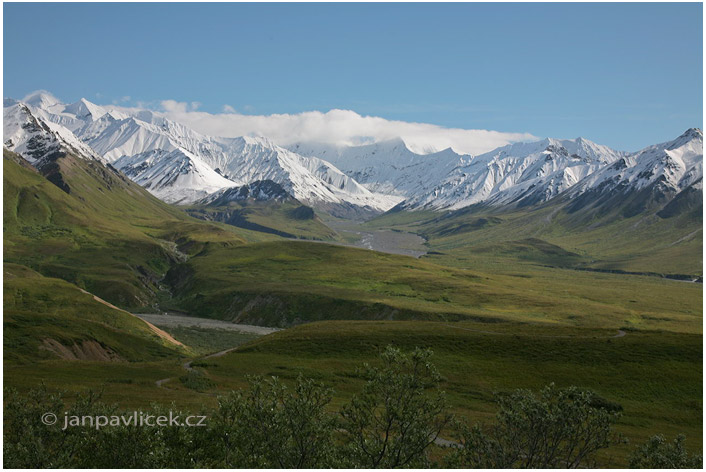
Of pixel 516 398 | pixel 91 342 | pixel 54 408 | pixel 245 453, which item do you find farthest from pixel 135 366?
pixel 516 398

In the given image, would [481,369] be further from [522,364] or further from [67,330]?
[67,330]

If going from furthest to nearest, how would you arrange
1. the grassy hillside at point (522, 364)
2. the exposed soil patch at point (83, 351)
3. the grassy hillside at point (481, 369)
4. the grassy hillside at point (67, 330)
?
the exposed soil patch at point (83, 351), the grassy hillside at point (67, 330), the grassy hillside at point (522, 364), the grassy hillside at point (481, 369)

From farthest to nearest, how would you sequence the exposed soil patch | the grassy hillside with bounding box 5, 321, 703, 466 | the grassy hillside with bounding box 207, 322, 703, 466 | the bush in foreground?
the exposed soil patch, the grassy hillside with bounding box 207, 322, 703, 466, the grassy hillside with bounding box 5, 321, 703, 466, the bush in foreground

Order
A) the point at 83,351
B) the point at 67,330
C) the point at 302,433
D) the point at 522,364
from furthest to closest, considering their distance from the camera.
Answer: the point at 67,330 → the point at 83,351 → the point at 522,364 → the point at 302,433

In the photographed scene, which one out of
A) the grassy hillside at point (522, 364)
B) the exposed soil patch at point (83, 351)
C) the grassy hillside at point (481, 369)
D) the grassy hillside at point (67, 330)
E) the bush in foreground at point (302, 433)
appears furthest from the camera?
the exposed soil patch at point (83, 351)

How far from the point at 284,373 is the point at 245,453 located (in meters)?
54.8

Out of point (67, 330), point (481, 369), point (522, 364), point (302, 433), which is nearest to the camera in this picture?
point (302, 433)

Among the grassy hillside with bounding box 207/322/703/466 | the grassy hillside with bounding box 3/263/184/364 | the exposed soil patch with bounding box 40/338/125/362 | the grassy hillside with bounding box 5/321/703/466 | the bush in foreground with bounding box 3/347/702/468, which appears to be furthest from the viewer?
the exposed soil patch with bounding box 40/338/125/362

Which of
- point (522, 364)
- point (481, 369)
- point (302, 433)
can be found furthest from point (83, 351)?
point (302, 433)

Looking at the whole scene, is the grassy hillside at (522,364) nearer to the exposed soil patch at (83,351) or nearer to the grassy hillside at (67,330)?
the exposed soil patch at (83,351)

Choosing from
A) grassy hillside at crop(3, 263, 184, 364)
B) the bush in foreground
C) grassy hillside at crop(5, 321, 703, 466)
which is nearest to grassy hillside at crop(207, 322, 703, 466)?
grassy hillside at crop(5, 321, 703, 466)

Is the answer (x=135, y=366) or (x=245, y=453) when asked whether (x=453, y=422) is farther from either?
(x=135, y=366)

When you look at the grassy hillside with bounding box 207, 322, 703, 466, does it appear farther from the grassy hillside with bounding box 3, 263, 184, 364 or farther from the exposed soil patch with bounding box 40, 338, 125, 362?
the grassy hillside with bounding box 3, 263, 184, 364

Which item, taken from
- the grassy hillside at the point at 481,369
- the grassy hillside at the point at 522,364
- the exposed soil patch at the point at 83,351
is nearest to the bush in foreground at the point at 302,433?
the grassy hillside at the point at 481,369
